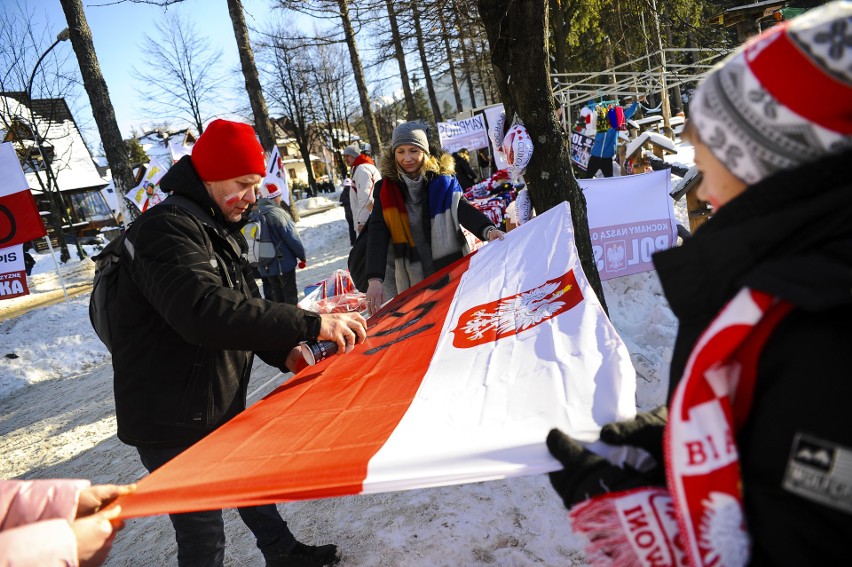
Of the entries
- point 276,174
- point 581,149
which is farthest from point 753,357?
point 276,174

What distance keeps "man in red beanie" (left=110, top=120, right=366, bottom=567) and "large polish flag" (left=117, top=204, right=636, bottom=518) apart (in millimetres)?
225

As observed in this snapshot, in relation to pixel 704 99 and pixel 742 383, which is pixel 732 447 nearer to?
pixel 742 383

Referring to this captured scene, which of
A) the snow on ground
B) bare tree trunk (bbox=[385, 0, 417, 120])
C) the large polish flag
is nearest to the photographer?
the large polish flag

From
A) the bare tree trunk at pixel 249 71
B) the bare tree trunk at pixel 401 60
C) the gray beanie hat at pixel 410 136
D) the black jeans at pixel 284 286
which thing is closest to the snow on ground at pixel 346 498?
the black jeans at pixel 284 286

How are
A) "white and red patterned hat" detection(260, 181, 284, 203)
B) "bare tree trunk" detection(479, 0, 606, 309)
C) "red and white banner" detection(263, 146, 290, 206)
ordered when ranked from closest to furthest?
"bare tree trunk" detection(479, 0, 606, 309), "white and red patterned hat" detection(260, 181, 284, 203), "red and white banner" detection(263, 146, 290, 206)

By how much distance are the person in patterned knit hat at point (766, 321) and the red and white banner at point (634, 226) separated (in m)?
4.13

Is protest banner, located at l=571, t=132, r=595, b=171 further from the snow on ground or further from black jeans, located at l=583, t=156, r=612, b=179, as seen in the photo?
the snow on ground

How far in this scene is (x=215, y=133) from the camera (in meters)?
2.36

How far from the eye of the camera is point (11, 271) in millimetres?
8398

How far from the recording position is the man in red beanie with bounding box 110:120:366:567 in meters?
2.09

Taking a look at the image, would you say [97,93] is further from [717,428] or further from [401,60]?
[717,428]

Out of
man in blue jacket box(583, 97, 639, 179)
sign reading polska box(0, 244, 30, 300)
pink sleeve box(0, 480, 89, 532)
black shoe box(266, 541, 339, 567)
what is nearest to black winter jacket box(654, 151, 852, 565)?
pink sleeve box(0, 480, 89, 532)

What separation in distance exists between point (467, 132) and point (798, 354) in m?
14.7

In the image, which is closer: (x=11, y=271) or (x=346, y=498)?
(x=346, y=498)
